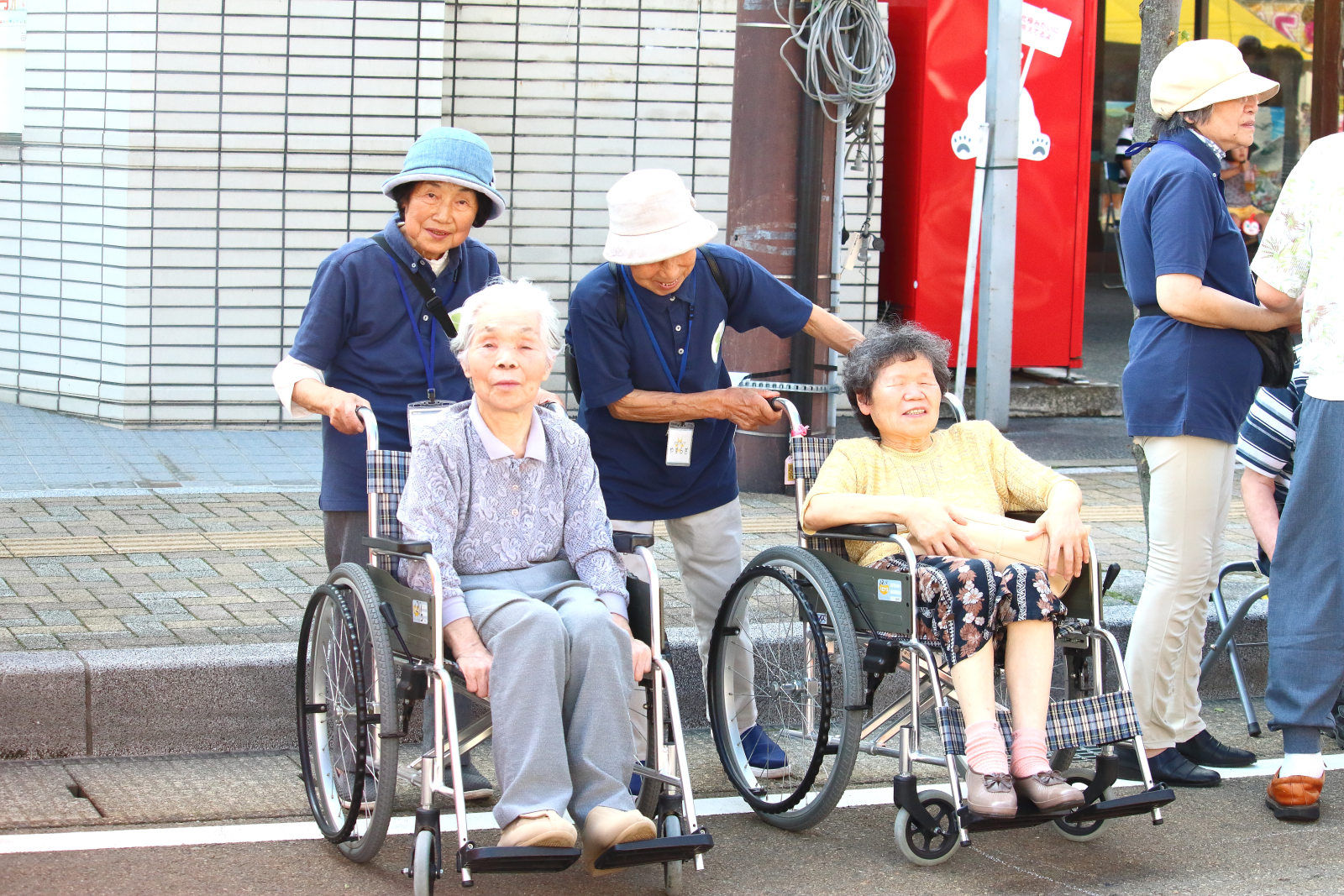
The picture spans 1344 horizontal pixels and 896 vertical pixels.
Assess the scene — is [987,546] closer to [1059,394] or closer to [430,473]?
[430,473]

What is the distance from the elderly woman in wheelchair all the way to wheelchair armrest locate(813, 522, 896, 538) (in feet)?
1.92

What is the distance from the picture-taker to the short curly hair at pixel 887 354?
426 cm

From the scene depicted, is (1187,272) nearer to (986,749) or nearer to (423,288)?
(986,749)

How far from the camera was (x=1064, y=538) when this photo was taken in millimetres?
4008

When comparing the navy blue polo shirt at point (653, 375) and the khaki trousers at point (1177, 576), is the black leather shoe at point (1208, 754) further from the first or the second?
A: the navy blue polo shirt at point (653, 375)

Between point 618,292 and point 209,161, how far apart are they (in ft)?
14.0

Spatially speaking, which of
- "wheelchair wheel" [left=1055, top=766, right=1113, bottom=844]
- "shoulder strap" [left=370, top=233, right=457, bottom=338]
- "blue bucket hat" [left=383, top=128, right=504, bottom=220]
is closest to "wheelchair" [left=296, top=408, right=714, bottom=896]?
"shoulder strap" [left=370, top=233, right=457, bottom=338]

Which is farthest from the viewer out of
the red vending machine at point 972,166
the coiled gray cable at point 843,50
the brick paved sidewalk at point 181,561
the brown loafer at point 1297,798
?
the red vending machine at point 972,166

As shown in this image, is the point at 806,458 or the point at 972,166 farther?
the point at 972,166

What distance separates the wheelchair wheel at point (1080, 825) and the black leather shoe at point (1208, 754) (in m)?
0.57

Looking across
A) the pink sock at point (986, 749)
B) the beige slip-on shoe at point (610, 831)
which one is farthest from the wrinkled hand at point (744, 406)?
the beige slip-on shoe at point (610, 831)

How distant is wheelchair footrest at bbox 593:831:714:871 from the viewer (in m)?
3.36

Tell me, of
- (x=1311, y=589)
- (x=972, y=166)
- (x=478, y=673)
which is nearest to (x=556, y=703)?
(x=478, y=673)

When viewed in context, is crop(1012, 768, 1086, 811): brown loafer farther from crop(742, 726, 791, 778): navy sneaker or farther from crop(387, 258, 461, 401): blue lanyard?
crop(387, 258, 461, 401): blue lanyard
